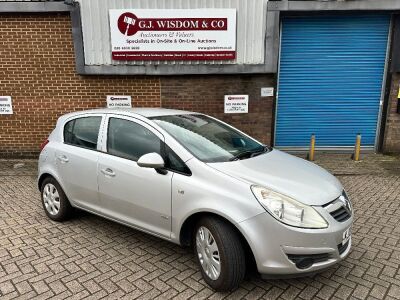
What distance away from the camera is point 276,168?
10.5ft

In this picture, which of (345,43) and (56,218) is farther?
(345,43)

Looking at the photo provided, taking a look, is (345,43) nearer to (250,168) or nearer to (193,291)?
(250,168)

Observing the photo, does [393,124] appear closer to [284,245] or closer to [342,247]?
[342,247]

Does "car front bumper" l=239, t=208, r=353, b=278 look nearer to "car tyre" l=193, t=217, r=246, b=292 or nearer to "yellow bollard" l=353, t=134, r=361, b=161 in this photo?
"car tyre" l=193, t=217, r=246, b=292

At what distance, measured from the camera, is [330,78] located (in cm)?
819

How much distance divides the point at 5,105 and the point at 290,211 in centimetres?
744

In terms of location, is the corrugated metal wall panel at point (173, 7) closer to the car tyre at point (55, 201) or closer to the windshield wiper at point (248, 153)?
the car tyre at point (55, 201)

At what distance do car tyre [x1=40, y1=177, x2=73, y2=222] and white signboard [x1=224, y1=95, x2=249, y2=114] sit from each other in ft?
14.8

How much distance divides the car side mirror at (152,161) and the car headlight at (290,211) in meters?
0.91

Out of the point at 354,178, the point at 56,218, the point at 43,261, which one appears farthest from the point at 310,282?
the point at 354,178

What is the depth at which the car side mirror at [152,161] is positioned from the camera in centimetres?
305

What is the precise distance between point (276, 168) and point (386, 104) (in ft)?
21.1

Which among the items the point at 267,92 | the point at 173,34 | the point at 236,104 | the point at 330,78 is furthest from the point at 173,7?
the point at 330,78

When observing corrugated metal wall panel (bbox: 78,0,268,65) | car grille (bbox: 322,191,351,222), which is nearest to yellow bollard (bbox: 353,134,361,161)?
corrugated metal wall panel (bbox: 78,0,268,65)
